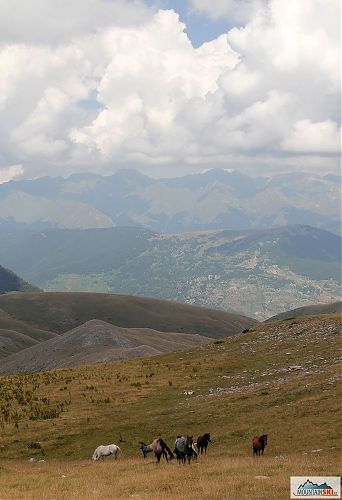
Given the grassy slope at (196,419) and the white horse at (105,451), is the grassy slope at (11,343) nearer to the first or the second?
the grassy slope at (196,419)

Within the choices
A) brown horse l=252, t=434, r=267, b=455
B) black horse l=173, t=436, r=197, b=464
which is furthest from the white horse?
brown horse l=252, t=434, r=267, b=455

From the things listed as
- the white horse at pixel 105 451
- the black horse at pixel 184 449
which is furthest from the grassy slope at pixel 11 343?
the black horse at pixel 184 449

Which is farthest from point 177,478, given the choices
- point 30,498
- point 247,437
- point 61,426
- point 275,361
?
point 275,361

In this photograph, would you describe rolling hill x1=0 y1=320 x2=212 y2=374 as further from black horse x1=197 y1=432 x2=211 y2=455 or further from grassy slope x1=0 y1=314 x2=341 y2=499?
black horse x1=197 y1=432 x2=211 y2=455

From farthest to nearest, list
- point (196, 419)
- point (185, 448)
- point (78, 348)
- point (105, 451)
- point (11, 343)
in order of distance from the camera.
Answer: point (11, 343), point (78, 348), point (196, 419), point (105, 451), point (185, 448)

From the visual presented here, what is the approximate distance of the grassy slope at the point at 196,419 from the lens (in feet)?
75.7

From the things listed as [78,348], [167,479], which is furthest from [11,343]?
[167,479]

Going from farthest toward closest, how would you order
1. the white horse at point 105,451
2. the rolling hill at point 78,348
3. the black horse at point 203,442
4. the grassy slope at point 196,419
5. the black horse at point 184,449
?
the rolling hill at point 78,348 < the white horse at point 105,451 < the black horse at point 203,442 < the black horse at point 184,449 < the grassy slope at point 196,419

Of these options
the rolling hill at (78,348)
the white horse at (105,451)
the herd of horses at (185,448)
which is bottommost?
the white horse at (105,451)

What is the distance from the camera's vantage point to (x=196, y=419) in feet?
121

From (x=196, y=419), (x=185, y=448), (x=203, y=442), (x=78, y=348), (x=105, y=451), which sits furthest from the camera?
(x=78, y=348)

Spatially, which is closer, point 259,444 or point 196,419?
point 259,444

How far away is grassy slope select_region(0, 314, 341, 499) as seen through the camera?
23078 millimetres

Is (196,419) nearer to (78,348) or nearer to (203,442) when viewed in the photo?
(203,442)
